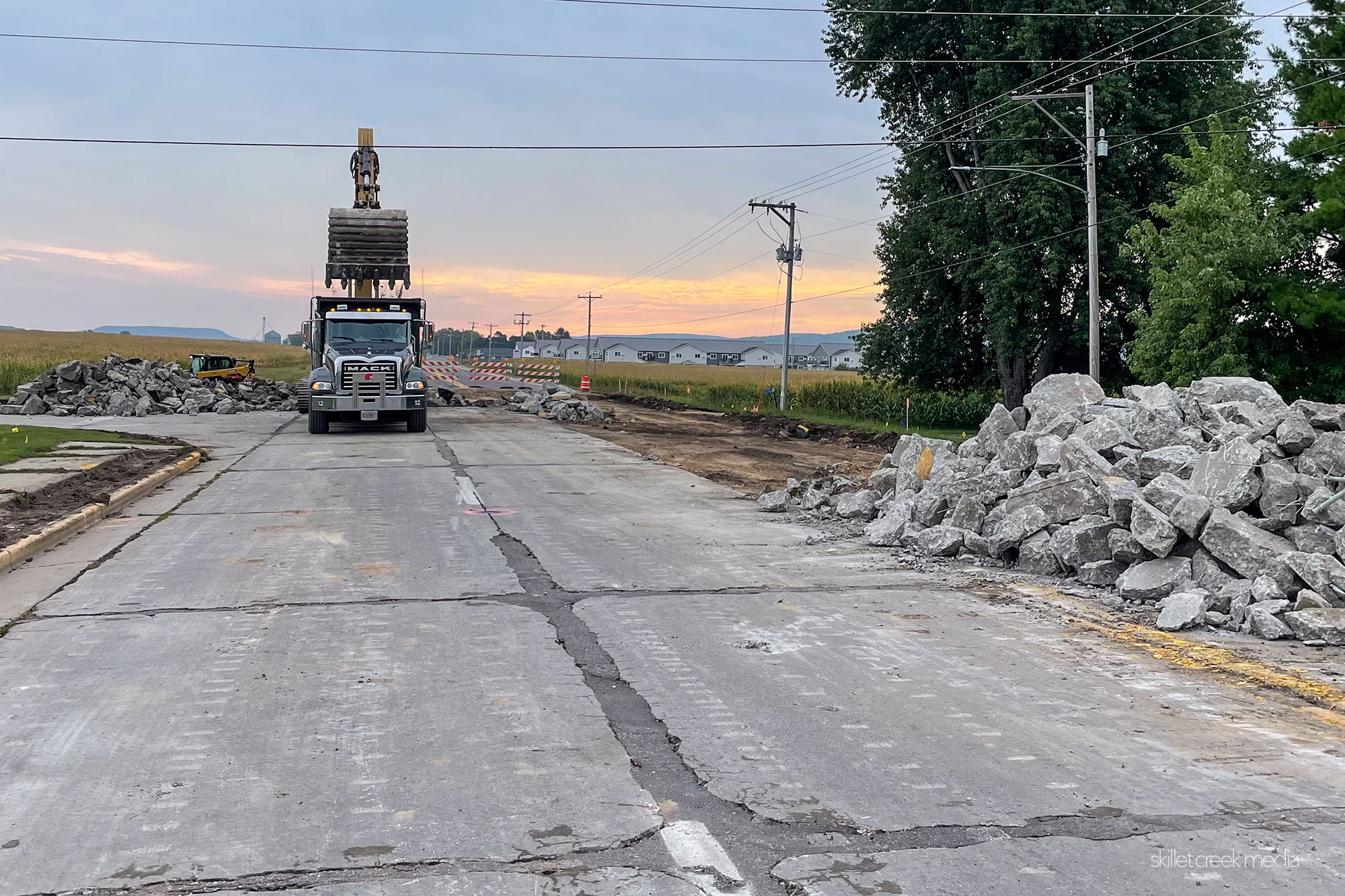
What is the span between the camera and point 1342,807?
14.5 feet

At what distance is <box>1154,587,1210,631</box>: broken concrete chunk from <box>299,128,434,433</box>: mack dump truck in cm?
2069

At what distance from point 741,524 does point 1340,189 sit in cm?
2209

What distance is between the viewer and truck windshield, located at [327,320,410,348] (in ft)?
86.4

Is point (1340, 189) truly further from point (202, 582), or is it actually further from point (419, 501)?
point (202, 582)

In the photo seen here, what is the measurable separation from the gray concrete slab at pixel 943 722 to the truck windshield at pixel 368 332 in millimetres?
19770

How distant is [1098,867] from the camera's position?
3.88 metres

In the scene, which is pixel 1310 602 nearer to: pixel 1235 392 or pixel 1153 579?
pixel 1153 579

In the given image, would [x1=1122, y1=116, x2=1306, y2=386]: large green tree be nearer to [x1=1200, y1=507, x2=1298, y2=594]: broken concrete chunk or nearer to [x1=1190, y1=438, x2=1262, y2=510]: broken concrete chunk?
[x1=1190, y1=438, x2=1262, y2=510]: broken concrete chunk

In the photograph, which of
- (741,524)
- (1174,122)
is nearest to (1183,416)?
(741,524)

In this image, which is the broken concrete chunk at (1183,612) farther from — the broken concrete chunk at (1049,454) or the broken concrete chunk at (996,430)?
the broken concrete chunk at (996,430)

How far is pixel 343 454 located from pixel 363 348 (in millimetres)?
5519

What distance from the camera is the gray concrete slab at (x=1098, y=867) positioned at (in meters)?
3.71

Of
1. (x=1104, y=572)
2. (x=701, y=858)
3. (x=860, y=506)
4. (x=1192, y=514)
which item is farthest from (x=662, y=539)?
(x=701, y=858)

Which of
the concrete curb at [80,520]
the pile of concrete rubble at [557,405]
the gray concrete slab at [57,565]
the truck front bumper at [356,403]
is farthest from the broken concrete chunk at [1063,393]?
the pile of concrete rubble at [557,405]
